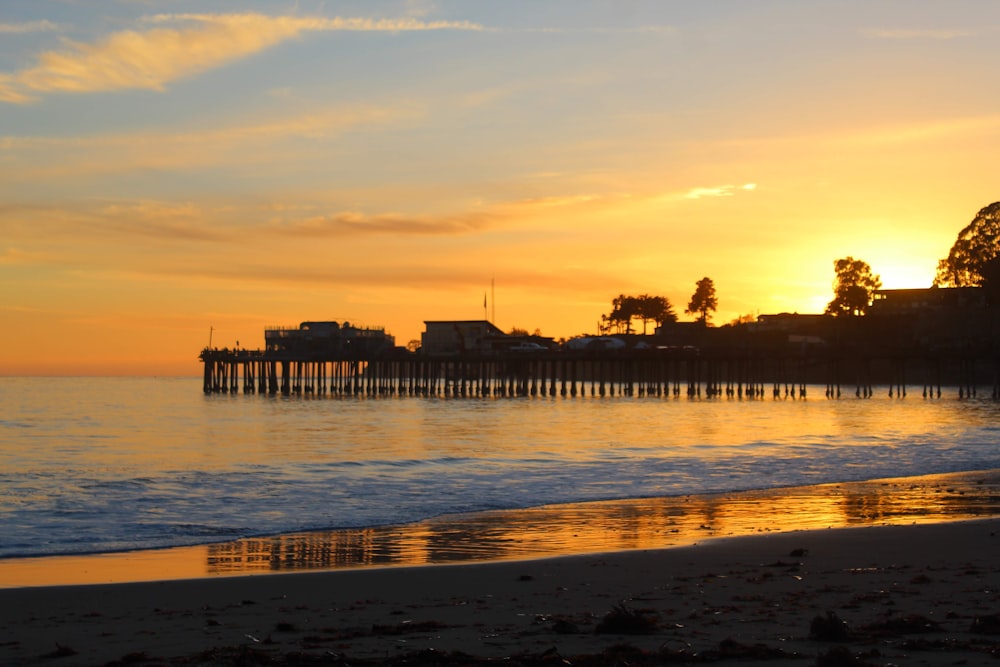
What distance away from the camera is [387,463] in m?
27.6

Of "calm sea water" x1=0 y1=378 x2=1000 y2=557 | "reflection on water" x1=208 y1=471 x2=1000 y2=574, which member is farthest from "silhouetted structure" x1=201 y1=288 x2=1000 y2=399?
"reflection on water" x1=208 y1=471 x2=1000 y2=574

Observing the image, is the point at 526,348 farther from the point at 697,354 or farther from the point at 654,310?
the point at 654,310

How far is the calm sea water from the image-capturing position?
56.1 ft

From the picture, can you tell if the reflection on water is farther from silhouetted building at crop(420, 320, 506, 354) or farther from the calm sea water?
silhouetted building at crop(420, 320, 506, 354)

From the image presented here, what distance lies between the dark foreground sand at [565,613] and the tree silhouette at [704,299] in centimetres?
13322

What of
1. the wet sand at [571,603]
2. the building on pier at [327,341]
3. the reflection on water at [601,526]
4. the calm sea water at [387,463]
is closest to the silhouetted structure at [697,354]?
the building on pier at [327,341]

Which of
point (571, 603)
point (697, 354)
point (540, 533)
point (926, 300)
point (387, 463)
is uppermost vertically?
point (926, 300)

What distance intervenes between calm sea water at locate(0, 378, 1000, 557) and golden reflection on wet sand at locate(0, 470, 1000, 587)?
1.08 metres

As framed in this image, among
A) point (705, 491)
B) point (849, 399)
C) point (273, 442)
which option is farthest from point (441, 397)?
point (705, 491)

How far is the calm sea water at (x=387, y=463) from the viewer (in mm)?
17108

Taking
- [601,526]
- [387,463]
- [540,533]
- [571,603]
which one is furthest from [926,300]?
[571,603]

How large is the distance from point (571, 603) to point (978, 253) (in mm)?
103040

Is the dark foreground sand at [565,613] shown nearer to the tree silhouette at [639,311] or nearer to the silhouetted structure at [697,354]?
the silhouetted structure at [697,354]

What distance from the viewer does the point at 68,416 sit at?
55969 mm
